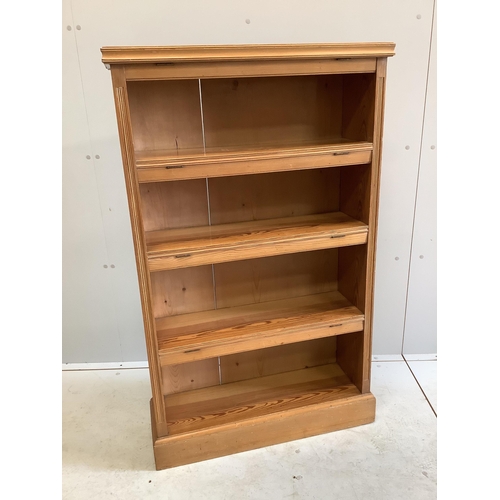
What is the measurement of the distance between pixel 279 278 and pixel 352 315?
405 millimetres

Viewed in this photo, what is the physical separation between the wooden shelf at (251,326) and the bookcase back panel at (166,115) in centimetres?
80

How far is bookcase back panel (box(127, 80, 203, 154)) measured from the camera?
176cm

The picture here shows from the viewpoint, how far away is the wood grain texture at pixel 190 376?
2.14 meters

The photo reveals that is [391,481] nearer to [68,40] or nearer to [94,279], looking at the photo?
[94,279]

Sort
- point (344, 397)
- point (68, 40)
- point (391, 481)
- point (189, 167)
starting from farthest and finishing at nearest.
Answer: point (344, 397) < point (68, 40) < point (391, 481) < point (189, 167)

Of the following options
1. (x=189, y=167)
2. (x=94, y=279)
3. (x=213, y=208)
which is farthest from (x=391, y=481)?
(x=94, y=279)

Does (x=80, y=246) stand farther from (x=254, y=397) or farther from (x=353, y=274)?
(x=353, y=274)

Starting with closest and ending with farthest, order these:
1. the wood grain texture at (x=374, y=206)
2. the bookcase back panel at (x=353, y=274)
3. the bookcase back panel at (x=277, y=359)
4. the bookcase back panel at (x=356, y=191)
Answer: the wood grain texture at (x=374, y=206) < the bookcase back panel at (x=356, y=191) < the bookcase back panel at (x=353, y=274) < the bookcase back panel at (x=277, y=359)

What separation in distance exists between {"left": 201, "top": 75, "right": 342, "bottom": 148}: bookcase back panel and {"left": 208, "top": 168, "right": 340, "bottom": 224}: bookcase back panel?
17 cm

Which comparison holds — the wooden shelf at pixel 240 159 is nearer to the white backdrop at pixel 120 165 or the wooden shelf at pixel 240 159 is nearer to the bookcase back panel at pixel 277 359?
the white backdrop at pixel 120 165

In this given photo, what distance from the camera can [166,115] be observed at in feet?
5.91

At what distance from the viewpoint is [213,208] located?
1981mm

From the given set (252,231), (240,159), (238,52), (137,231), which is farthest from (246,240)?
(238,52)

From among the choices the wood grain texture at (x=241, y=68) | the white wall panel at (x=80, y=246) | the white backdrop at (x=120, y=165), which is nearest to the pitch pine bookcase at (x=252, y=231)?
the wood grain texture at (x=241, y=68)
